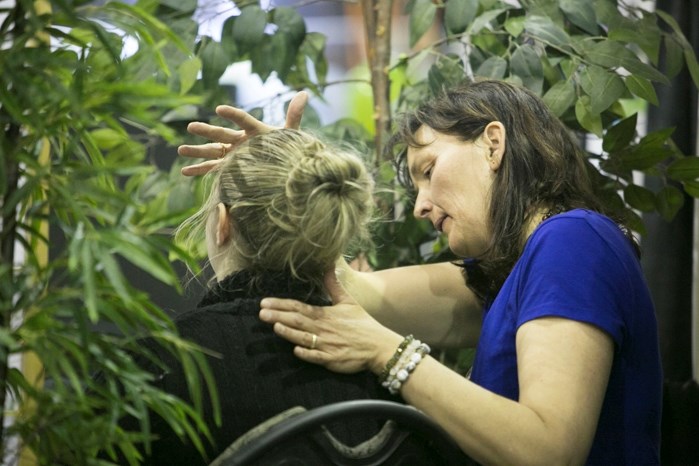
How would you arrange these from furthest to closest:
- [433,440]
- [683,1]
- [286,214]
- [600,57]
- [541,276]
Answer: [683,1], [600,57], [541,276], [286,214], [433,440]

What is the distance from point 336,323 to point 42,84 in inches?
25.3

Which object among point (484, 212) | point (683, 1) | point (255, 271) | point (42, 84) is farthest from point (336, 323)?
point (683, 1)

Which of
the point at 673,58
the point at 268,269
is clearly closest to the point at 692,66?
the point at 673,58

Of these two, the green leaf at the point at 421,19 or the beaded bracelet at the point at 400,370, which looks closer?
the beaded bracelet at the point at 400,370

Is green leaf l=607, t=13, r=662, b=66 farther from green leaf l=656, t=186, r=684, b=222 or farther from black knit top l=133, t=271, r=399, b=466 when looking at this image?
black knit top l=133, t=271, r=399, b=466

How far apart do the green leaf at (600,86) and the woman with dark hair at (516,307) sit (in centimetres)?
27

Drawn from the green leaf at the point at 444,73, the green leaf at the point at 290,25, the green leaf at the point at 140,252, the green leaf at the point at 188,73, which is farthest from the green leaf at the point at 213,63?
the green leaf at the point at 140,252

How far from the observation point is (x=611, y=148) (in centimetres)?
218

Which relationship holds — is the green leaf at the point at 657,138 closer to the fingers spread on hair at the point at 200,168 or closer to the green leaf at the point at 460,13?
the green leaf at the point at 460,13

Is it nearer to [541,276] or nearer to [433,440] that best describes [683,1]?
[541,276]

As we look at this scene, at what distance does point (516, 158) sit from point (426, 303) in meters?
0.47

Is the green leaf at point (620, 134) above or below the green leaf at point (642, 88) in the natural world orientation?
below

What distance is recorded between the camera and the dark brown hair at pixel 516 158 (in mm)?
1756

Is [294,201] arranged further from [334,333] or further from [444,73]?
[444,73]
